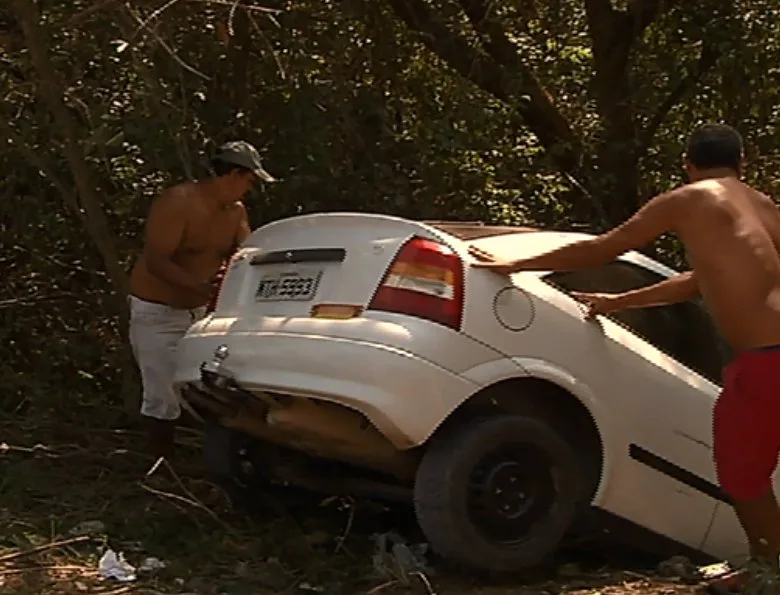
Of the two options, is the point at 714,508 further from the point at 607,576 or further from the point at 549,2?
the point at 549,2

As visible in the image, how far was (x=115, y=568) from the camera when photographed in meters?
5.27

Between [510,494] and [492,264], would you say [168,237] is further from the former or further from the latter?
[510,494]

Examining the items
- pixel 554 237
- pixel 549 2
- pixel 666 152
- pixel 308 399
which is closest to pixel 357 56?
pixel 549 2

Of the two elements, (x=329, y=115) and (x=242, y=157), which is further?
(x=329, y=115)

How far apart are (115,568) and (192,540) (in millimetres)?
589

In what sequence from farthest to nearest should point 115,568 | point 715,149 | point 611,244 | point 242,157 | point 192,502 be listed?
point 242,157 → point 192,502 → point 115,568 → point 715,149 → point 611,244

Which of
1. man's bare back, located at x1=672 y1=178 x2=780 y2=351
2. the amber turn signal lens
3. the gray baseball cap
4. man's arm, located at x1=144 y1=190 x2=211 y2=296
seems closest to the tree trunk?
man's arm, located at x1=144 y1=190 x2=211 y2=296

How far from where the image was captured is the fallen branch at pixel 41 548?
5403 millimetres

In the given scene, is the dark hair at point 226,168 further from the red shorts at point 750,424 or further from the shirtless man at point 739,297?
the red shorts at point 750,424

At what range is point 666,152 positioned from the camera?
9648 mm

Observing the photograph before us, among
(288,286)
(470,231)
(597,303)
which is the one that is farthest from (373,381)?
(597,303)

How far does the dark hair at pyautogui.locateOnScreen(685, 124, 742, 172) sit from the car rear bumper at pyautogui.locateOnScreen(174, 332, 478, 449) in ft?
4.09

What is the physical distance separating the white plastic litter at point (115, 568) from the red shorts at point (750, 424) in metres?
2.27

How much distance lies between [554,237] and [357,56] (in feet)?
11.7
